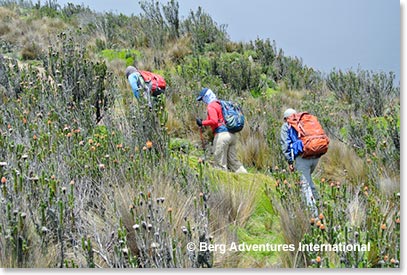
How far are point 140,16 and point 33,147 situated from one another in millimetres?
9659

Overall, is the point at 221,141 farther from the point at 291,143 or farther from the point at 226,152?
the point at 291,143

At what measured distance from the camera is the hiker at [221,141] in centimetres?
537

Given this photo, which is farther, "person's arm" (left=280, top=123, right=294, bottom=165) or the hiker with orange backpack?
"person's arm" (left=280, top=123, right=294, bottom=165)

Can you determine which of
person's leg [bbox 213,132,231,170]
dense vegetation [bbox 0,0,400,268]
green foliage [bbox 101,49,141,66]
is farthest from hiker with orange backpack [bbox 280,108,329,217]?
green foliage [bbox 101,49,141,66]

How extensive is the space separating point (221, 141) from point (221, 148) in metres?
0.08

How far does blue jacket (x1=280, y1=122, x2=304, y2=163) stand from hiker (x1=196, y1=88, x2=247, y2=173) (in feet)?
3.02

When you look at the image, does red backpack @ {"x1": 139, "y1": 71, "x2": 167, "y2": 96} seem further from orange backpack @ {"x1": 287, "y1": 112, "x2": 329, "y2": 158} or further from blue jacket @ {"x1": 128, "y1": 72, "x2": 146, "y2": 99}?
orange backpack @ {"x1": 287, "y1": 112, "x2": 329, "y2": 158}

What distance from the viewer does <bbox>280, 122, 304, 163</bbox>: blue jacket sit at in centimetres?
445

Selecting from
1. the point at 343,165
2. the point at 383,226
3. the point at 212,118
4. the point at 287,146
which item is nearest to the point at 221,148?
the point at 212,118

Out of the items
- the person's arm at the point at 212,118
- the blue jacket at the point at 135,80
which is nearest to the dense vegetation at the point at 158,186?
the blue jacket at the point at 135,80

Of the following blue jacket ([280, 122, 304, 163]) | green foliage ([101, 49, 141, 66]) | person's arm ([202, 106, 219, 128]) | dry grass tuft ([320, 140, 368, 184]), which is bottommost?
dry grass tuft ([320, 140, 368, 184])

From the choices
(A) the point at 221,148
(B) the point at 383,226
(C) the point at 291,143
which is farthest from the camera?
(A) the point at 221,148

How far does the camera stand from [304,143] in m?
4.41

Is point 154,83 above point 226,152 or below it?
above
